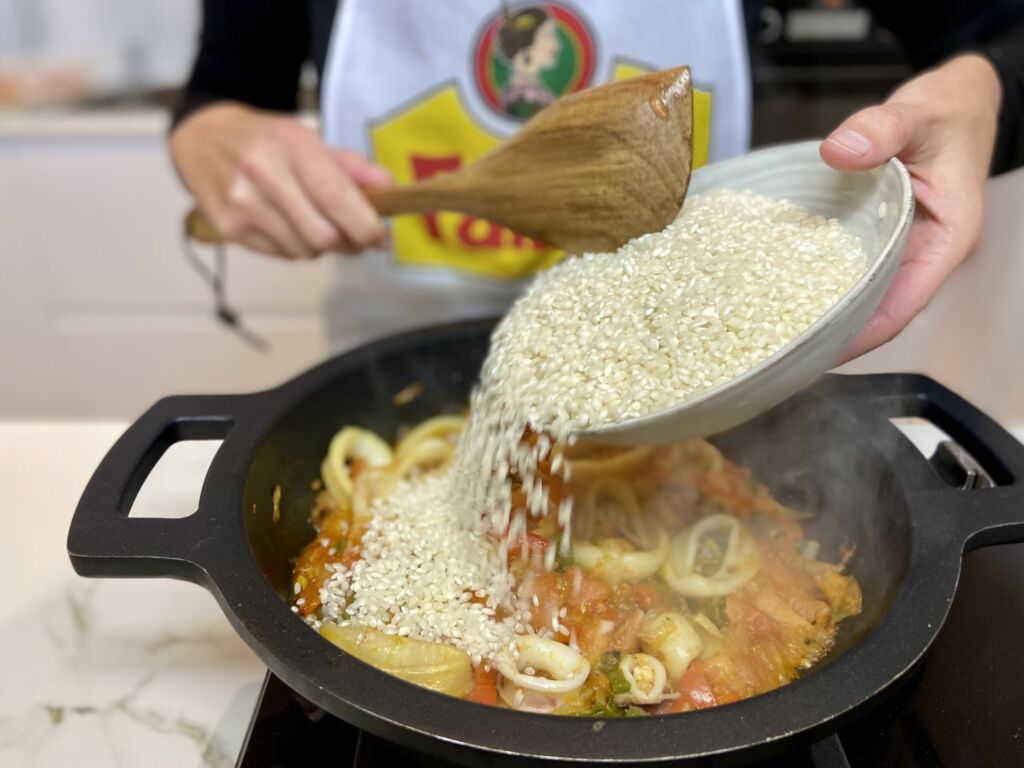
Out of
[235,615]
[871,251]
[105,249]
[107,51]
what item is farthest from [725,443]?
[107,51]

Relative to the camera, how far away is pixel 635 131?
32.9 inches

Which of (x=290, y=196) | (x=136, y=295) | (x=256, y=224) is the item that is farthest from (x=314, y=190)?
(x=136, y=295)

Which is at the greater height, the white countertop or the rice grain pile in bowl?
the rice grain pile in bowl

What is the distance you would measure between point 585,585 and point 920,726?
35 centimetres

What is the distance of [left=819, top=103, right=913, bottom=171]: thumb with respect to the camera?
739 mm

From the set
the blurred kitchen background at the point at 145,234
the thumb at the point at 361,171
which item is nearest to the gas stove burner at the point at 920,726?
the thumb at the point at 361,171

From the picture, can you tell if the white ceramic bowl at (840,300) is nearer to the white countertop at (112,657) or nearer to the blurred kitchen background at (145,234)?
the white countertop at (112,657)

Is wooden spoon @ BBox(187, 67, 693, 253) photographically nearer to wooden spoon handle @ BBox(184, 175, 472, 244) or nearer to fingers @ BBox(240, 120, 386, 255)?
wooden spoon handle @ BBox(184, 175, 472, 244)

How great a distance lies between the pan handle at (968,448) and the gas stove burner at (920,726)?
0.37ft

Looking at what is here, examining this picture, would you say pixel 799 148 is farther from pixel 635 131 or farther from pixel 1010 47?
pixel 1010 47

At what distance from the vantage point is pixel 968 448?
3.06 ft

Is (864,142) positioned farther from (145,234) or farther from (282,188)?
(145,234)

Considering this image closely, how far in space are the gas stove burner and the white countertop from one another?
86 millimetres

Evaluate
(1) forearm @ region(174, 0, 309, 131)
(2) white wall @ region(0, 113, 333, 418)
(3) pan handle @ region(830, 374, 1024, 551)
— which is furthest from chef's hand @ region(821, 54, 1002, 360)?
(2) white wall @ region(0, 113, 333, 418)
